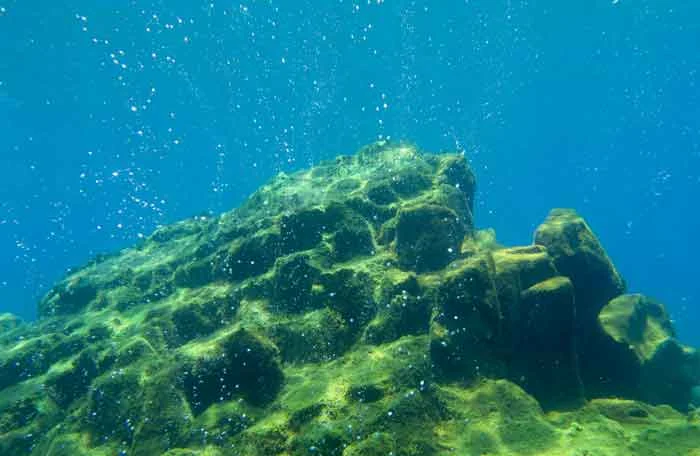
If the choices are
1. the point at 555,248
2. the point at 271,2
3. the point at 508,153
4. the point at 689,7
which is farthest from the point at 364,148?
the point at 508,153

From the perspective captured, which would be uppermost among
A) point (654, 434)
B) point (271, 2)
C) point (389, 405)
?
point (271, 2)

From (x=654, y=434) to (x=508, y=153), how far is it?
96.8m

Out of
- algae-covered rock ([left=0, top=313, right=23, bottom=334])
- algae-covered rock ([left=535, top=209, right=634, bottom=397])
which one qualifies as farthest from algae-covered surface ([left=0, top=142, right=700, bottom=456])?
algae-covered rock ([left=0, top=313, right=23, bottom=334])

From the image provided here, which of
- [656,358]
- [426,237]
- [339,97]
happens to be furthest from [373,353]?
[339,97]

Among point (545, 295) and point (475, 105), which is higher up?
point (475, 105)

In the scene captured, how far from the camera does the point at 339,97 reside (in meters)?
73.7

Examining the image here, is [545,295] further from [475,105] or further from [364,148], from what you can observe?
[475,105]

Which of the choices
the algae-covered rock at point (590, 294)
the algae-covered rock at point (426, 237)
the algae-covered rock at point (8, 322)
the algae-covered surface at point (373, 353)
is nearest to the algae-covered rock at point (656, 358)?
the algae-covered surface at point (373, 353)

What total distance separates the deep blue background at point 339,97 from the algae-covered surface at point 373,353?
23.3 meters

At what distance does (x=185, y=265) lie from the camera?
1007 centimetres

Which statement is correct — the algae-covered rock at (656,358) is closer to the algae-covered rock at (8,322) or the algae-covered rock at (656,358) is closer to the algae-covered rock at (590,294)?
the algae-covered rock at (590,294)

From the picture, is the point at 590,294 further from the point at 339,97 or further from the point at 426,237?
the point at 339,97

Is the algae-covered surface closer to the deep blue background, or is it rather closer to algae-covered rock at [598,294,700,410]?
algae-covered rock at [598,294,700,410]

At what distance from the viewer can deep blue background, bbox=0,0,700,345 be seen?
44219 millimetres
